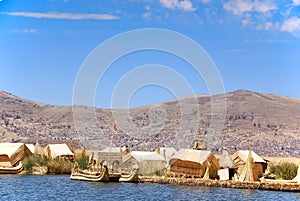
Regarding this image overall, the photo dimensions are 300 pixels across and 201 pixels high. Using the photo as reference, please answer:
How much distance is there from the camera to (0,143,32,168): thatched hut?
2463 inches

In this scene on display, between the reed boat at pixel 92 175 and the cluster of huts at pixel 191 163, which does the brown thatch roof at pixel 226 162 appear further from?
the reed boat at pixel 92 175

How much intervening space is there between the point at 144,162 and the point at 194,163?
234 inches

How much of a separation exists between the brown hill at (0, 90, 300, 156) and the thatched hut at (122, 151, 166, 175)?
3210cm

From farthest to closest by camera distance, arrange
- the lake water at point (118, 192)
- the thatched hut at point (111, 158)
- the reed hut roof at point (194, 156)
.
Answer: the thatched hut at point (111, 158), the reed hut roof at point (194, 156), the lake water at point (118, 192)

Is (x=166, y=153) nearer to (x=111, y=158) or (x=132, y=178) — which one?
(x=111, y=158)

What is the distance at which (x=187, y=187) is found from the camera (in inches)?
1845

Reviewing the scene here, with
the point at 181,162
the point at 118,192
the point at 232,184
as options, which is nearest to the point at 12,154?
the point at 181,162

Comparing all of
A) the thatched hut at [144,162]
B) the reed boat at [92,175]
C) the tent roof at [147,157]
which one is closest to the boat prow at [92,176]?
the reed boat at [92,175]

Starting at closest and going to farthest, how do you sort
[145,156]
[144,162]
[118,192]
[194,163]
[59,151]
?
[118,192], [194,163], [144,162], [145,156], [59,151]

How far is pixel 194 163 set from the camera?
168 ft

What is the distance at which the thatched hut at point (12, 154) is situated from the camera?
205 feet

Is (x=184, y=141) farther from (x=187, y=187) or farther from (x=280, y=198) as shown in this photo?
(x=280, y=198)

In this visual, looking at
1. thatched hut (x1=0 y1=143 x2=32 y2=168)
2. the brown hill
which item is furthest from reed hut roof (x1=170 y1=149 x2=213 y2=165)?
the brown hill

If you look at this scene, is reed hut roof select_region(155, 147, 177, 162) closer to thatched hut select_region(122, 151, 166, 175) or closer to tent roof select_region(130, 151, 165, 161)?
tent roof select_region(130, 151, 165, 161)
